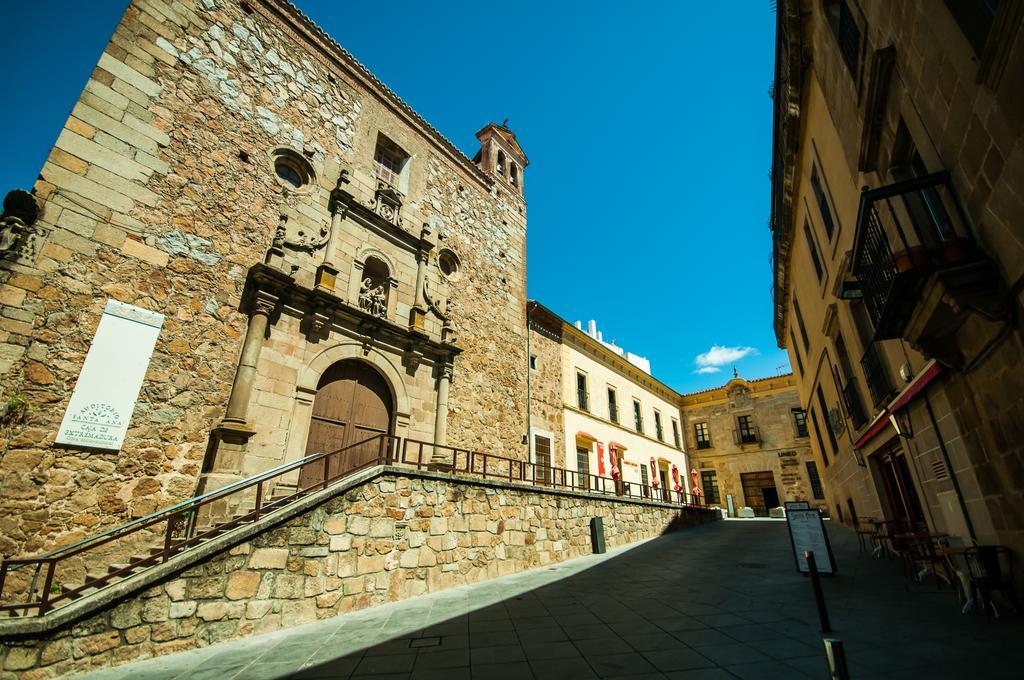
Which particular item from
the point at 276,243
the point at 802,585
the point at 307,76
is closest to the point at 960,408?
the point at 802,585

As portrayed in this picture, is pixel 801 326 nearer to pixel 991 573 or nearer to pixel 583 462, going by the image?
pixel 583 462

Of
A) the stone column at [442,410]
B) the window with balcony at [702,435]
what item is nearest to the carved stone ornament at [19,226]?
the stone column at [442,410]

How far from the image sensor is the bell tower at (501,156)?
1789 centimetres

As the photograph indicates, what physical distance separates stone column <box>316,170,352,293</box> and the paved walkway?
6854mm

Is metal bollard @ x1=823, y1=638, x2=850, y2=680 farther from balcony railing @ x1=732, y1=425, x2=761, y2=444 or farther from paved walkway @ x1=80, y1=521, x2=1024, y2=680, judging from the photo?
balcony railing @ x1=732, y1=425, x2=761, y2=444

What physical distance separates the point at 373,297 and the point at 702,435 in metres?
25.4

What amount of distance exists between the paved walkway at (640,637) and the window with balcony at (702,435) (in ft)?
73.6

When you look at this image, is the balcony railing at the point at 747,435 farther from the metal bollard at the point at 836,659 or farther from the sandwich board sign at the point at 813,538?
the metal bollard at the point at 836,659

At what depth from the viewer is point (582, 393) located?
19.4 metres

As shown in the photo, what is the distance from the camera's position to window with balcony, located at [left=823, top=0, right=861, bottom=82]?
18.3 feet

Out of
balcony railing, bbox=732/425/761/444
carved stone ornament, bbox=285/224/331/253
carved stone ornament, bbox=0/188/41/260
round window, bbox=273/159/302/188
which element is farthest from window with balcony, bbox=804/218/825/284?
balcony railing, bbox=732/425/761/444

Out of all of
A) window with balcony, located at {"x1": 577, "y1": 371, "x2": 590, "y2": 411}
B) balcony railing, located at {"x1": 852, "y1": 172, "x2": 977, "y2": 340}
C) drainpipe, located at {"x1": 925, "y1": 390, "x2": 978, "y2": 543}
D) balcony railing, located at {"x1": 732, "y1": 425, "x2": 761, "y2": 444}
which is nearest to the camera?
balcony railing, located at {"x1": 852, "y1": 172, "x2": 977, "y2": 340}

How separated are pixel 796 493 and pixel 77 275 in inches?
1223

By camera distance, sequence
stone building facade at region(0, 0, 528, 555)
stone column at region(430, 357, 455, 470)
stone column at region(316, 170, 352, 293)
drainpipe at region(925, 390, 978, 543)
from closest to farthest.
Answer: drainpipe at region(925, 390, 978, 543), stone building facade at region(0, 0, 528, 555), stone column at region(316, 170, 352, 293), stone column at region(430, 357, 455, 470)
